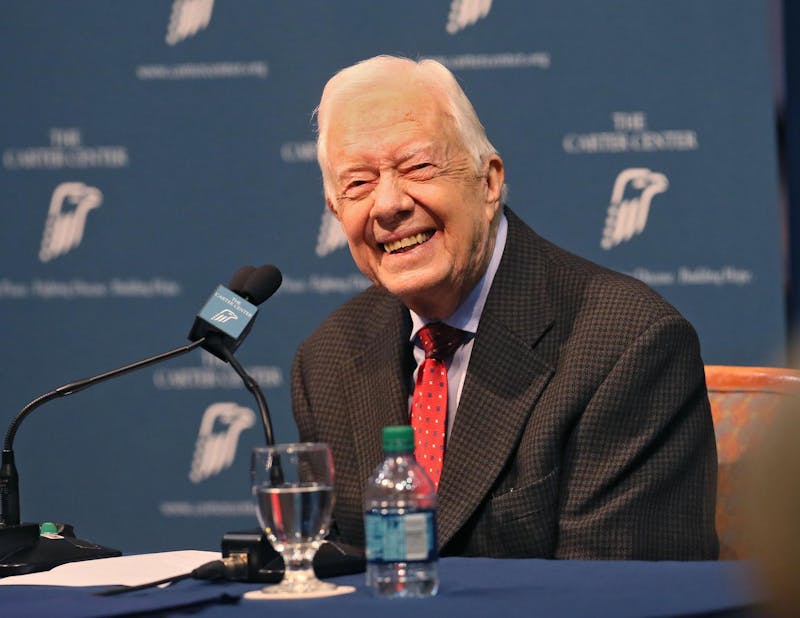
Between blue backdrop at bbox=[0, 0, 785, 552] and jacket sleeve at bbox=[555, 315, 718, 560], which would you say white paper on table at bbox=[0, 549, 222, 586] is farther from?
blue backdrop at bbox=[0, 0, 785, 552]

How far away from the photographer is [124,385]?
4469 millimetres

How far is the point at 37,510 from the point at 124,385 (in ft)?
1.88

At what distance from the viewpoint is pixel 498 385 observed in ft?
7.61

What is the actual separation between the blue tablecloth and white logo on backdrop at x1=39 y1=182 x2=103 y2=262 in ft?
9.97

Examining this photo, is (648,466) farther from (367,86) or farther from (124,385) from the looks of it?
(124,385)

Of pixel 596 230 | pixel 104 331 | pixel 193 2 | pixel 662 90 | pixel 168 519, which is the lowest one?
pixel 168 519

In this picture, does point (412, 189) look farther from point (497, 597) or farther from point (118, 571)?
point (497, 597)

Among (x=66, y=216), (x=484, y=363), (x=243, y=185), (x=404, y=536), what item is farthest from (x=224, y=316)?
(x=66, y=216)

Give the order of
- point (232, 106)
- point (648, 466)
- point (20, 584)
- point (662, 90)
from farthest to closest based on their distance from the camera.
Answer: point (232, 106)
point (662, 90)
point (648, 466)
point (20, 584)

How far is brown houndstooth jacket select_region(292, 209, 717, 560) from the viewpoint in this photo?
212cm

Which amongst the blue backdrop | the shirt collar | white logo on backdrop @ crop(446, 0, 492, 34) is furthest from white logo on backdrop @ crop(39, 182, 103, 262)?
the shirt collar

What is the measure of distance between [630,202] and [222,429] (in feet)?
5.54

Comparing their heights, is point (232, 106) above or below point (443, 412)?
above

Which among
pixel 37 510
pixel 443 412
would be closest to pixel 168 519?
pixel 37 510
